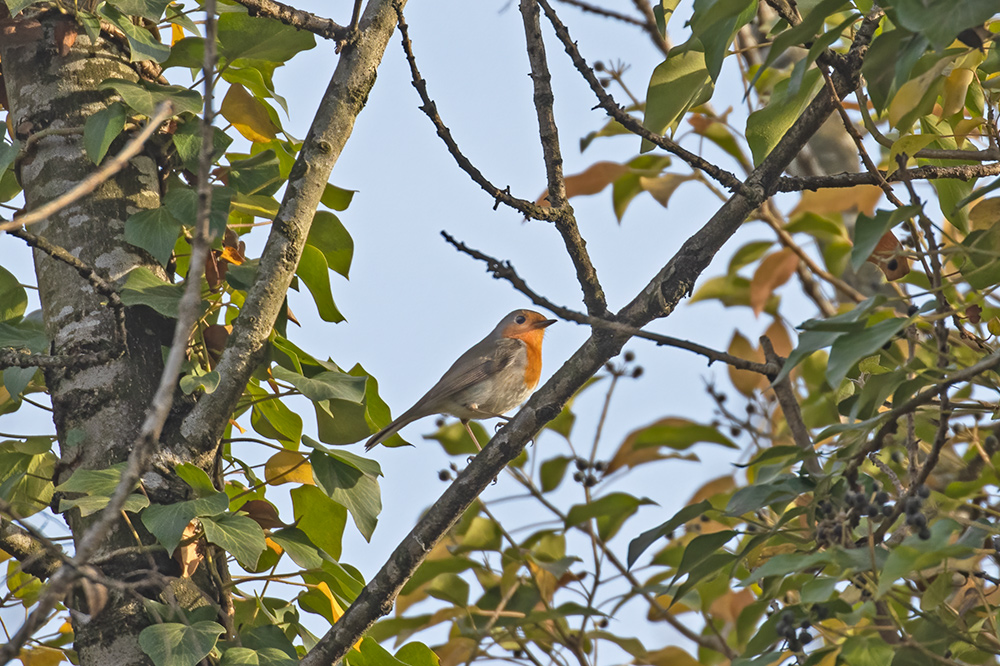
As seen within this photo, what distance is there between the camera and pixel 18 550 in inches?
92.9

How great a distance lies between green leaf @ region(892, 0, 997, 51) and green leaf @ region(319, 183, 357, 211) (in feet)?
6.29

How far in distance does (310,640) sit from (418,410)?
2.98 meters

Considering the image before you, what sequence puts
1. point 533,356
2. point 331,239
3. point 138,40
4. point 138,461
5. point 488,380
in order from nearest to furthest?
A: point 138,461
point 138,40
point 331,239
point 488,380
point 533,356

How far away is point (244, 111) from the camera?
9.57ft

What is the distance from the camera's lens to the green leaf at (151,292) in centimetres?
244

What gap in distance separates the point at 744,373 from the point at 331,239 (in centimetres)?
254

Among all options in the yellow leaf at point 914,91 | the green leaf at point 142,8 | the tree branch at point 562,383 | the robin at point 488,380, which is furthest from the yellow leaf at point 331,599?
the robin at point 488,380

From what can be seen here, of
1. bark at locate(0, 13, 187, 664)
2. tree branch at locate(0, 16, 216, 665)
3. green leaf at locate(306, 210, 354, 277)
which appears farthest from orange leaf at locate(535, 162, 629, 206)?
tree branch at locate(0, 16, 216, 665)

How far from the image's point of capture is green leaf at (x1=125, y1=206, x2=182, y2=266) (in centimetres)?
252

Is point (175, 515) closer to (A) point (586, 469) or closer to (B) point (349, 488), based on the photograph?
(B) point (349, 488)

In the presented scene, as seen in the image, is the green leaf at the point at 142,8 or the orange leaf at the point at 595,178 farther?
the orange leaf at the point at 595,178

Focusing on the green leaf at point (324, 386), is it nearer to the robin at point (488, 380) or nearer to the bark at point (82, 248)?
the bark at point (82, 248)

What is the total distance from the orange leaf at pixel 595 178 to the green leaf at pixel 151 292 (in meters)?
2.31

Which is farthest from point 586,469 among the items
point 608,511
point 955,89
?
point 955,89
